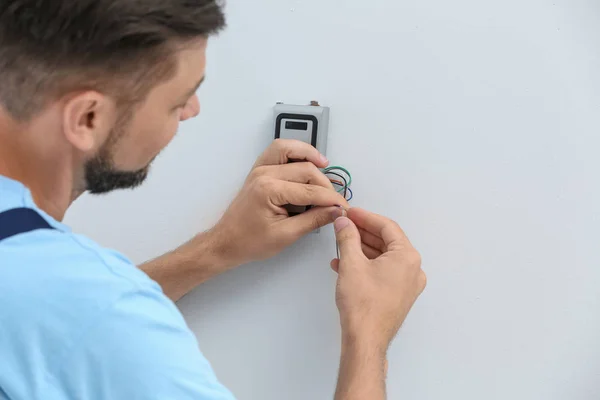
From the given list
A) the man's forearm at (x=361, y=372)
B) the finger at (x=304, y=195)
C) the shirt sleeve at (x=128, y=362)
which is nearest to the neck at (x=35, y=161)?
the shirt sleeve at (x=128, y=362)

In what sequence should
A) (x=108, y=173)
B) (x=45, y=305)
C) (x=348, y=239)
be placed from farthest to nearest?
1. (x=348, y=239)
2. (x=108, y=173)
3. (x=45, y=305)

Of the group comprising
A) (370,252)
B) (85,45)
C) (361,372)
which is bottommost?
(361,372)

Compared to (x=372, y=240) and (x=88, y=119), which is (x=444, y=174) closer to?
(x=372, y=240)

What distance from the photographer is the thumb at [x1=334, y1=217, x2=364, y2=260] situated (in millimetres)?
701

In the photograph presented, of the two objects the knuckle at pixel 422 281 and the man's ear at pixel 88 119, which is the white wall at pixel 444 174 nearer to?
the knuckle at pixel 422 281

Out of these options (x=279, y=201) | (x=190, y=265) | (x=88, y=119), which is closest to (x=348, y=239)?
(x=279, y=201)

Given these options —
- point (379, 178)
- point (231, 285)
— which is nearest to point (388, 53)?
point (379, 178)

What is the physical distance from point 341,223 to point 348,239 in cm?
3

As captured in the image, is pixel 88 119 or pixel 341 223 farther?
pixel 341 223

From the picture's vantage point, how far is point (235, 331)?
2.68ft

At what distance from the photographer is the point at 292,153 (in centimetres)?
75

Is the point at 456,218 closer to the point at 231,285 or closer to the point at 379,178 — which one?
the point at 379,178

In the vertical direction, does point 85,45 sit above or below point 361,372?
above

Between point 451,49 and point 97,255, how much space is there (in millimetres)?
503
